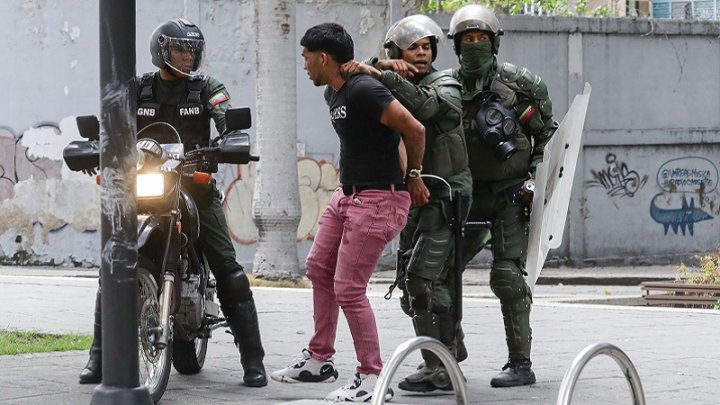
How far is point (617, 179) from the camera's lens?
71.4 ft

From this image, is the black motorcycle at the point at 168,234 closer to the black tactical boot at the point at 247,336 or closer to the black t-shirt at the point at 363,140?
the black tactical boot at the point at 247,336

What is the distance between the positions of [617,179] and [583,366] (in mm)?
17052

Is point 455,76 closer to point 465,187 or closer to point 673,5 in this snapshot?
point 465,187

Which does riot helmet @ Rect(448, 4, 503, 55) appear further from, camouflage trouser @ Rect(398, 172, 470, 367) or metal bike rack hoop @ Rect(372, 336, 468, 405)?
metal bike rack hoop @ Rect(372, 336, 468, 405)

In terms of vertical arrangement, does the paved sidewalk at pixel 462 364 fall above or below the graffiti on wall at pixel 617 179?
below

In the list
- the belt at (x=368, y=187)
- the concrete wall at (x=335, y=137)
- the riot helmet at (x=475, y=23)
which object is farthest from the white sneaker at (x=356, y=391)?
the concrete wall at (x=335, y=137)

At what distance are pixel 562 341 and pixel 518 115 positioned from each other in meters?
2.27

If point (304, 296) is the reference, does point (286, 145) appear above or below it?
above

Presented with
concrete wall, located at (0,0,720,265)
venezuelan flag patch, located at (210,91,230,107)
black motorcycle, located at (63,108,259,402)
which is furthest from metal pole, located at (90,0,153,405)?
concrete wall, located at (0,0,720,265)

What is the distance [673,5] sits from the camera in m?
40.9

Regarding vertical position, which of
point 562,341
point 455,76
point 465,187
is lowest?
point 562,341

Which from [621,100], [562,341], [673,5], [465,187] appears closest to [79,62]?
[621,100]

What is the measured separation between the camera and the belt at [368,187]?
7.20m

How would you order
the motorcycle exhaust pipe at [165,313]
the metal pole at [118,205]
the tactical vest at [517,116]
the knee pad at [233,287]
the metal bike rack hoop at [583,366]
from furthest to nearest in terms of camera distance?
1. the tactical vest at [517,116]
2. the knee pad at [233,287]
3. the motorcycle exhaust pipe at [165,313]
4. the metal pole at [118,205]
5. the metal bike rack hoop at [583,366]
